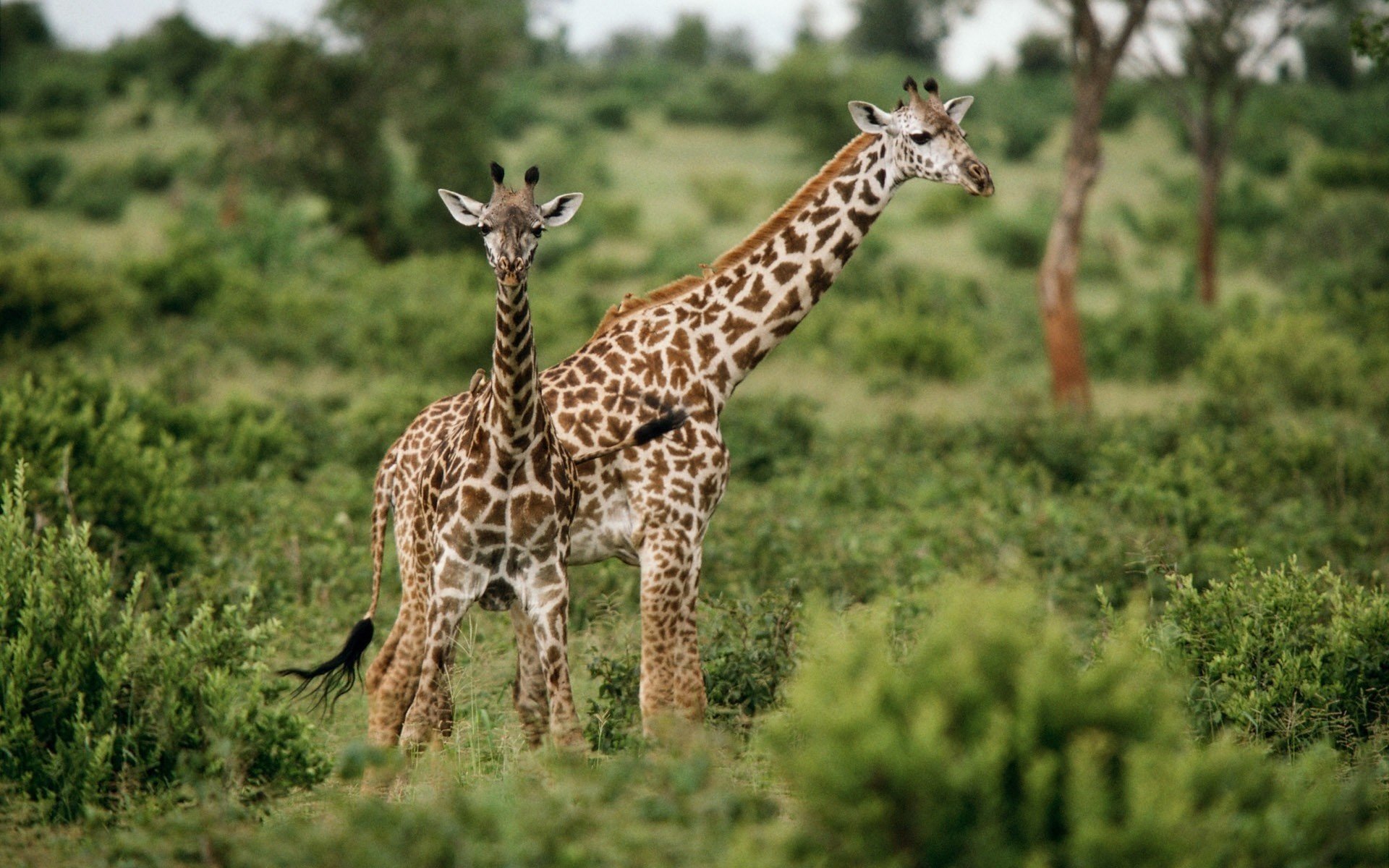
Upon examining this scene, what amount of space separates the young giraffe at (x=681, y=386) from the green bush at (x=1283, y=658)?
6.59ft

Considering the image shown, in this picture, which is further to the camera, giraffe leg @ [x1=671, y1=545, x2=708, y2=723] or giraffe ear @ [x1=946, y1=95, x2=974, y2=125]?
giraffe ear @ [x1=946, y1=95, x2=974, y2=125]

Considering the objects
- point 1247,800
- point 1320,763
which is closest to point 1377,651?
point 1320,763

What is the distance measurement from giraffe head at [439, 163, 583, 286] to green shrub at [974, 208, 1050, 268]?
19.1m

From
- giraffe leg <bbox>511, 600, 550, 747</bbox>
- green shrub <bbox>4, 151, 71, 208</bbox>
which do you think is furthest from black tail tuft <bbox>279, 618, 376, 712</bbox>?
green shrub <bbox>4, 151, 71, 208</bbox>

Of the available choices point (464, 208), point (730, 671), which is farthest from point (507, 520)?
point (730, 671)

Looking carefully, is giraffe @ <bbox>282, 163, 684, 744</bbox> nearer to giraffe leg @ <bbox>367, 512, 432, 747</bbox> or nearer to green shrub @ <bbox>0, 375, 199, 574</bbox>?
giraffe leg @ <bbox>367, 512, 432, 747</bbox>

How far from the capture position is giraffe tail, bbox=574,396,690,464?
5441 millimetres

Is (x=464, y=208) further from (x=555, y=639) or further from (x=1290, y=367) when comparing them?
(x=1290, y=367)

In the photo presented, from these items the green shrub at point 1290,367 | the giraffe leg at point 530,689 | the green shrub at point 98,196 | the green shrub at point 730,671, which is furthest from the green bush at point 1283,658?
the green shrub at point 98,196

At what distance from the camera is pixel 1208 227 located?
19328mm

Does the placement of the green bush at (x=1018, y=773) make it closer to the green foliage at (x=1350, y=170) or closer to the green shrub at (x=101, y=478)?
the green shrub at (x=101, y=478)

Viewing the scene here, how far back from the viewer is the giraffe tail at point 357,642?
565 centimetres

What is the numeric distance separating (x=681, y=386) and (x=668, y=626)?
1.07 meters

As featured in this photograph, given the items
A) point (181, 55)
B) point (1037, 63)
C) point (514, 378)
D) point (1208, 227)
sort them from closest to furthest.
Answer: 1. point (514, 378)
2. point (1208, 227)
3. point (181, 55)
4. point (1037, 63)
